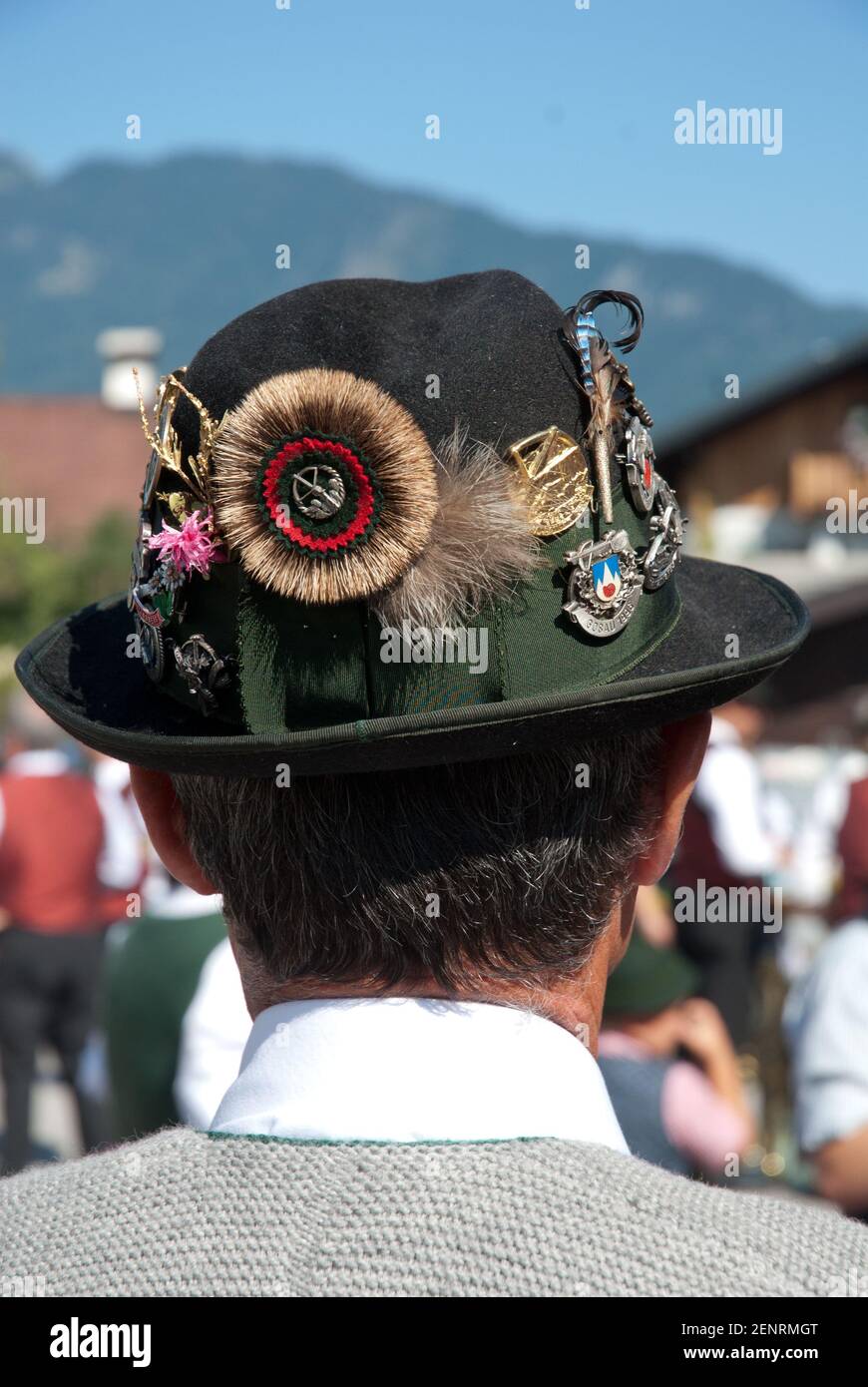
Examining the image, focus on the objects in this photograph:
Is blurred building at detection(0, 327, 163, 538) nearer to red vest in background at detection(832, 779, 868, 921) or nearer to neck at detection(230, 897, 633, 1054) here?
red vest in background at detection(832, 779, 868, 921)

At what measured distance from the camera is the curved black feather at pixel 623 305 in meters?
1.33

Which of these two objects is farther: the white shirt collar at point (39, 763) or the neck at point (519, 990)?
the white shirt collar at point (39, 763)

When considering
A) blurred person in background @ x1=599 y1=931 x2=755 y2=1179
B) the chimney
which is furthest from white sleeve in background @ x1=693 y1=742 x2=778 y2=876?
the chimney

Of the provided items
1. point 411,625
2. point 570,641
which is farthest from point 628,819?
point 411,625

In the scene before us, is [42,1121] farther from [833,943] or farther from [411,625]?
[411,625]

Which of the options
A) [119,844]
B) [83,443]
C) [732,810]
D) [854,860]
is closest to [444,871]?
[854,860]

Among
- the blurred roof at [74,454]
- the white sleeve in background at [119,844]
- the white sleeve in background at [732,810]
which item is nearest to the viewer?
the white sleeve in background at [732,810]

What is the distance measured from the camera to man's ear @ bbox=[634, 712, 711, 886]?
4.32 ft

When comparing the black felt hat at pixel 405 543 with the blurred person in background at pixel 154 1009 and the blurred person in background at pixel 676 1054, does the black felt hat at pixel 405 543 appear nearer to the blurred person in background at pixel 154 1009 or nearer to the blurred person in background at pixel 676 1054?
the blurred person in background at pixel 676 1054

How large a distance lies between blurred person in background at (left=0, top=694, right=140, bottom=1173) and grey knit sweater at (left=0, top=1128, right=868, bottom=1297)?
4.79 metres

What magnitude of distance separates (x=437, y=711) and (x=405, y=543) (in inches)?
6.1

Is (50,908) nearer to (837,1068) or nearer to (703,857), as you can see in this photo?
(703,857)

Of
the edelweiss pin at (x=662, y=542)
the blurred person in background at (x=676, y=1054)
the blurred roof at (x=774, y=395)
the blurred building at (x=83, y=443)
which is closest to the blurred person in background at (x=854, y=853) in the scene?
the blurred person in background at (x=676, y=1054)

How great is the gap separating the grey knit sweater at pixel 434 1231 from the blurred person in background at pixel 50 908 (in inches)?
188
